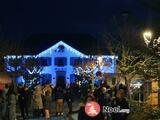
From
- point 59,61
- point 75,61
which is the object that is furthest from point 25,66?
point 59,61

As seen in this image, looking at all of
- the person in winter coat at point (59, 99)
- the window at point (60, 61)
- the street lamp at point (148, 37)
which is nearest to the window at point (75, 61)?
the window at point (60, 61)

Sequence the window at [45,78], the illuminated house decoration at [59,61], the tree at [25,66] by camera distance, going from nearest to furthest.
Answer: the tree at [25,66]
the window at [45,78]
the illuminated house decoration at [59,61]

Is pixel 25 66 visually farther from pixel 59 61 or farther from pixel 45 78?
pixel 59 61

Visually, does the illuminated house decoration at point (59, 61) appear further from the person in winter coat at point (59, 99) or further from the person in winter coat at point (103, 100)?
the person in winter coat at point (103, 100)

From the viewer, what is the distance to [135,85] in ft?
117

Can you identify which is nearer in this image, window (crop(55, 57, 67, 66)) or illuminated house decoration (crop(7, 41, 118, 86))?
illuminated house decoration (crop(7, 41, 118, 86))

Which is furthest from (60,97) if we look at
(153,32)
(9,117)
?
(153,32)

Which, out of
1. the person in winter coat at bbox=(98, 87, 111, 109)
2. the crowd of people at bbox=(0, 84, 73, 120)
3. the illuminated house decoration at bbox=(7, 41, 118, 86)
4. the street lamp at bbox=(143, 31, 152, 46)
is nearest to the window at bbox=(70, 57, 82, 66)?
the illuminated house decoration at bbox=(7, 41, 118, 86)

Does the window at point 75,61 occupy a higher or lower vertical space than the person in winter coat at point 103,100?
higher

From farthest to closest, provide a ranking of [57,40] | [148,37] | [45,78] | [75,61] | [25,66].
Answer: [57,40] < [45,78] < [75,61] < [25,66] < [148,37]

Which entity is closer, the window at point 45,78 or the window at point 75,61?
the window at point 75,61

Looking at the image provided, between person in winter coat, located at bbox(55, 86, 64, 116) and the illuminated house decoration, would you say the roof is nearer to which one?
the illuminated house decoration

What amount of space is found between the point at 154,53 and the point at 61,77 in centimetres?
8466

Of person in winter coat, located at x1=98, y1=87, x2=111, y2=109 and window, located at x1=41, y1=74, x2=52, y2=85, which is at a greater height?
window, located at x1=41, y1=74, x2=52, y2=85
